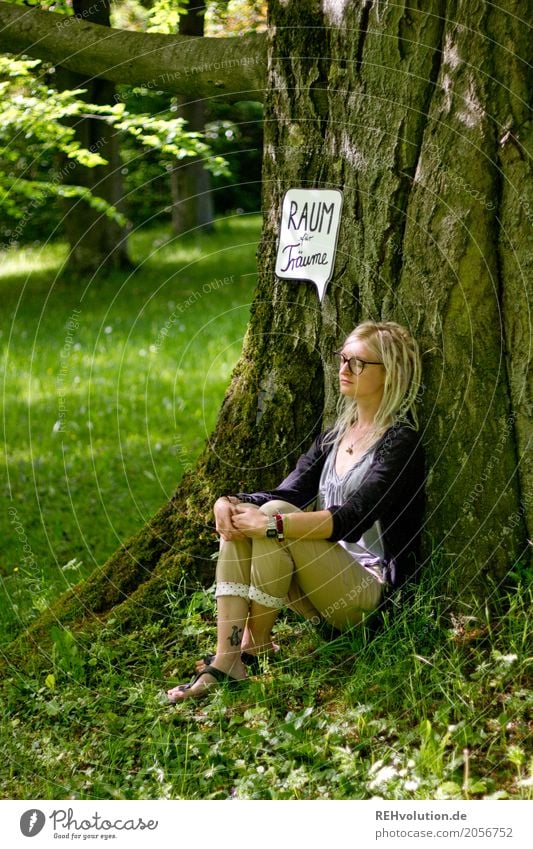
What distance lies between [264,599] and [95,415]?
4.43 metres

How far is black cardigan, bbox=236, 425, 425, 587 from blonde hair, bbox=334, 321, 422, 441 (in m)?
0.06

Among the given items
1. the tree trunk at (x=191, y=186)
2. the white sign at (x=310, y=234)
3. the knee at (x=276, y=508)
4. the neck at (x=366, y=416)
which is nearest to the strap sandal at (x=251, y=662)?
the knee at (x=276, y=508)

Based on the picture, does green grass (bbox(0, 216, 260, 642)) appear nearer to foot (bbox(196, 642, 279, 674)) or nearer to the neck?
foot (bbox(196, 642, 279, 674))

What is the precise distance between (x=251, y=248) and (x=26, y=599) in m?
11.8

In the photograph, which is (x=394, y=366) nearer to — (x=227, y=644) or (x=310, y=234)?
(x=310, y=234)

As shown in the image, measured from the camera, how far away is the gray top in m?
3.65

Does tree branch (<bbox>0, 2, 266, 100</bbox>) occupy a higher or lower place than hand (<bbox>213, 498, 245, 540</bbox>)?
higher

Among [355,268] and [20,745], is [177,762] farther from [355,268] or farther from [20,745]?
[355,268]

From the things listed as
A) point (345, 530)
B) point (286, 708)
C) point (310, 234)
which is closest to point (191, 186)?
point (310, 234)

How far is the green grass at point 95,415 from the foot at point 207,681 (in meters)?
1.15

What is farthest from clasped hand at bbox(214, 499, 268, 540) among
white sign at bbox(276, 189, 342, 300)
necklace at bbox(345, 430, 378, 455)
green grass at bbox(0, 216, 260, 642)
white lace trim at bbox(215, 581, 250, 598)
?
green grass at bbox(0, 216, 260, 642)

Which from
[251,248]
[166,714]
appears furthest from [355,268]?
[251,248]

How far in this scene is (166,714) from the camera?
3549 mm

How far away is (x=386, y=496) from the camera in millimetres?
3512
